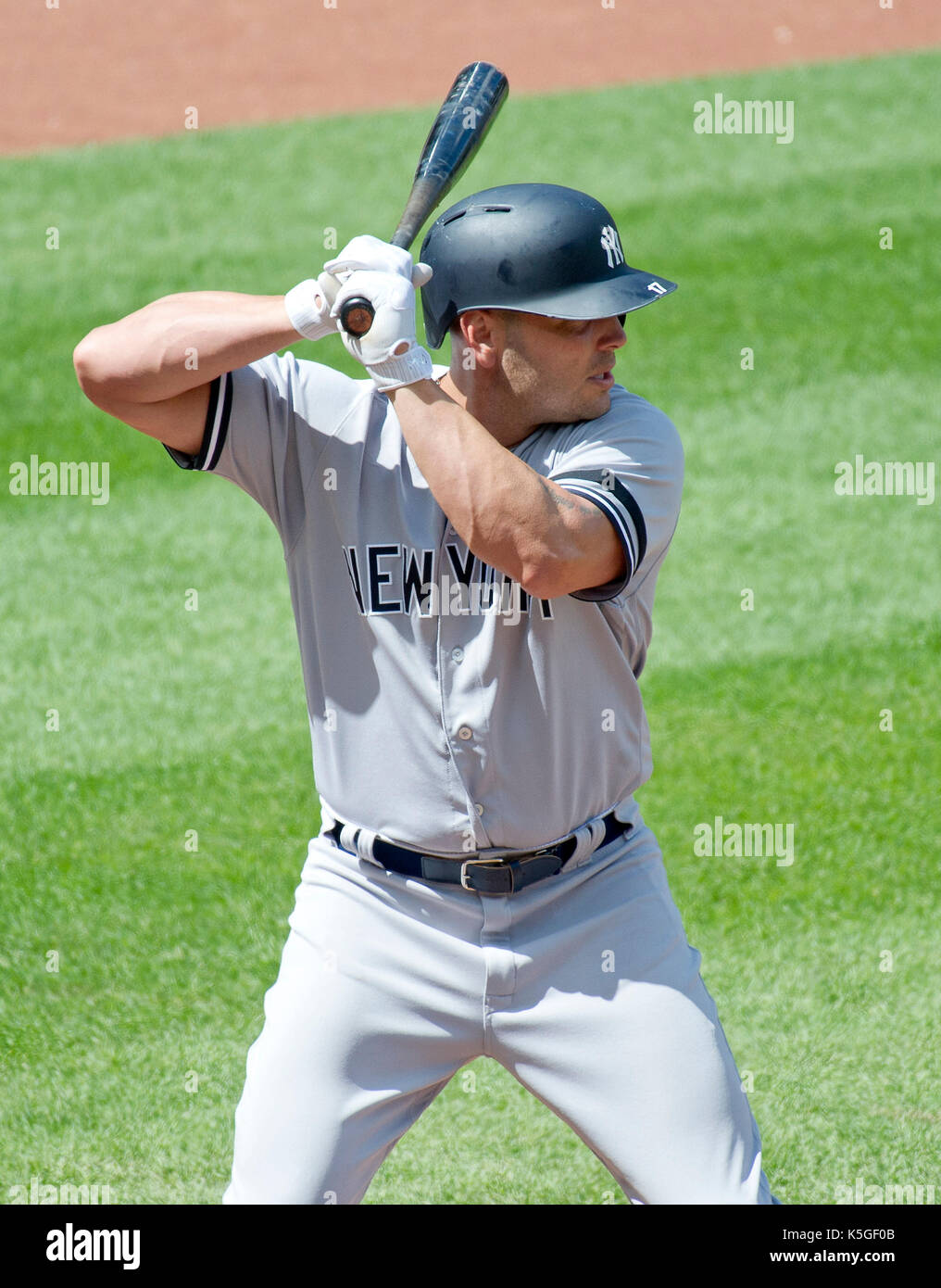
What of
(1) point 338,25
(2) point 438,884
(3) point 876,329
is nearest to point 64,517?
(3) point 876,329

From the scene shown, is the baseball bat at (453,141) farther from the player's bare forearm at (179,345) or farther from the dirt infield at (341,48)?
the dirt infield at (341,48)

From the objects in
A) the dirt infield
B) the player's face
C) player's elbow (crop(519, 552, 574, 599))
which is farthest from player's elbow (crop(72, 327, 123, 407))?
the dirt infield

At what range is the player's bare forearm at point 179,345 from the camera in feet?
8.57

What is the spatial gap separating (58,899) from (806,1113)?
2.33 meters

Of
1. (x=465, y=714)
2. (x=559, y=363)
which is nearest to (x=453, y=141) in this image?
(x=559, y=363)

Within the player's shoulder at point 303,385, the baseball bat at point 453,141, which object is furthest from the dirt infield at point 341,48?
the player's shoulder at point 303,385

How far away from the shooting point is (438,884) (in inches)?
110

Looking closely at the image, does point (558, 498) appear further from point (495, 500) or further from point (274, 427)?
point (274, 427)

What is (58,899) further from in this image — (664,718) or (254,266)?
(254,266)

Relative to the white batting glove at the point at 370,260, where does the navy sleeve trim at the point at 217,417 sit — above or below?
below

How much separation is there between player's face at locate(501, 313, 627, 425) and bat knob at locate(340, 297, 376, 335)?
30 cm

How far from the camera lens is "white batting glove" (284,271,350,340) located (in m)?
2.57

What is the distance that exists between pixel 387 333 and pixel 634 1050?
1.26m

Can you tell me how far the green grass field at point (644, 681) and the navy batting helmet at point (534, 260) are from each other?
2092mm
